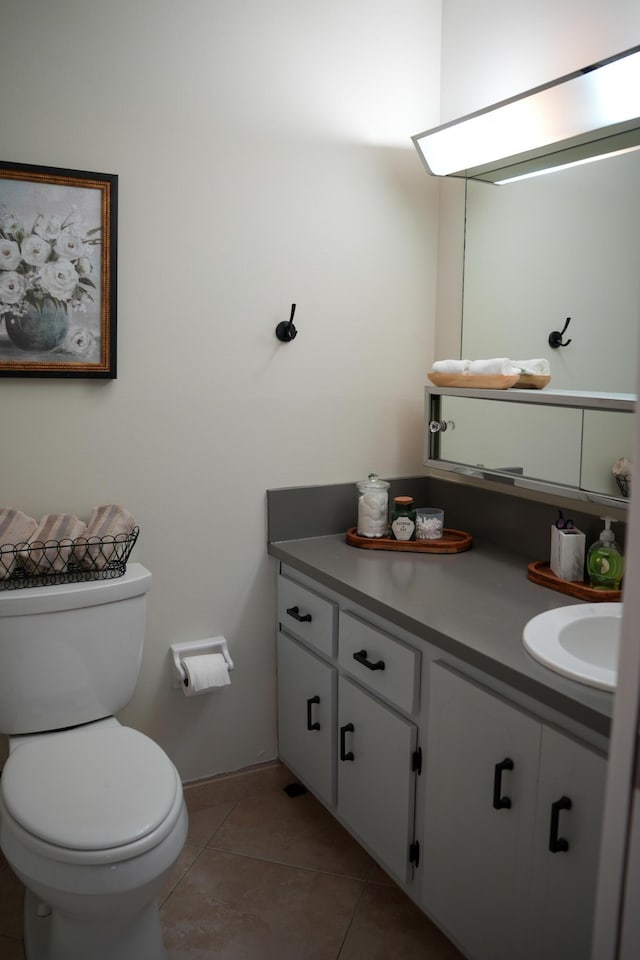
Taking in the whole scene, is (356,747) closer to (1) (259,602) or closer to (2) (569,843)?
(1) (259,602)

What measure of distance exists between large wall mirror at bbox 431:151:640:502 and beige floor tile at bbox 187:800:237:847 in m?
1.25

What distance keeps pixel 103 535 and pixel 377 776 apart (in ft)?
3.00

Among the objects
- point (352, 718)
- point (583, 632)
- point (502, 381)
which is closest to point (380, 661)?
point (352, 718)

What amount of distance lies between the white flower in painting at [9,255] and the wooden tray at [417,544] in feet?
3.88

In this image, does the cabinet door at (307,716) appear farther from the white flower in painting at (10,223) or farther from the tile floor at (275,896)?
the white flower in painting at (10,223)

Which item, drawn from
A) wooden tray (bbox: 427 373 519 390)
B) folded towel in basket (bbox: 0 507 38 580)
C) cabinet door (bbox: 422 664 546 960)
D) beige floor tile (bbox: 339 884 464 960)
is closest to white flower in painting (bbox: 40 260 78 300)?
folded towel in basket (bbox: 0 507 38 580)

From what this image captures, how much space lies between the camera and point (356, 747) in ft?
6.57

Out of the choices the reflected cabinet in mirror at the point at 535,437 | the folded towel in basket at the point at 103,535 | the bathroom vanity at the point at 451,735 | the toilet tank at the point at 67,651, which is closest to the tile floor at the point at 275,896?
the bathroom vanity at the point at 451,735

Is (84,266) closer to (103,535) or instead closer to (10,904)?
(103,535)

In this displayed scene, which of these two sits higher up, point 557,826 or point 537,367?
point 537,367

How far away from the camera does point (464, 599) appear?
1.86 metres

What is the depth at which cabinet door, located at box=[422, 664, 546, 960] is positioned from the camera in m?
1.47

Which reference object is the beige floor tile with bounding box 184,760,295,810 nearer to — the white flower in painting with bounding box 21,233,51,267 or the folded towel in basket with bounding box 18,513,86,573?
the folded towel in basket with bounding box 18,513,86,573

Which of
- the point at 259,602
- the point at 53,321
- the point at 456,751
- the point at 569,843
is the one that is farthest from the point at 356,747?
the point at 53,321
